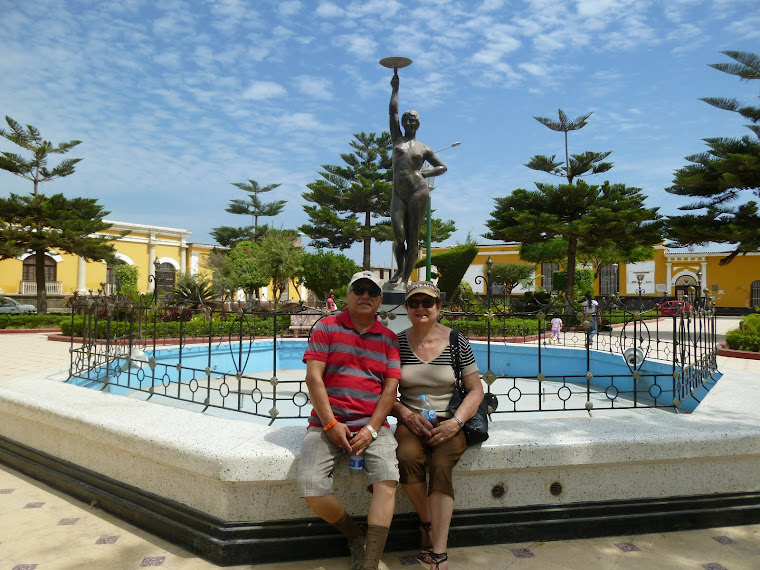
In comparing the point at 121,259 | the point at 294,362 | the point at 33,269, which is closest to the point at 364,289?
the point at 294,362

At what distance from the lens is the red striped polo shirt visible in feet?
7.34

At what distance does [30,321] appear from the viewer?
15141mm

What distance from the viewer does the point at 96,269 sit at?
91.9ft

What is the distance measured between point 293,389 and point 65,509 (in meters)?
3.43

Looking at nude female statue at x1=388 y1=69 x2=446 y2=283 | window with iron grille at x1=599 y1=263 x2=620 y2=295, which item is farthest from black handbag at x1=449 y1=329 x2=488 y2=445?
window with iron grille at x1=599 y1=263 x2=620 y2=295

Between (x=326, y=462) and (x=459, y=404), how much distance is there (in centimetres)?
64

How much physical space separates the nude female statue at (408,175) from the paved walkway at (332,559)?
424 centimetres

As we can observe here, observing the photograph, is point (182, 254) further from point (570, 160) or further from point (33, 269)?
point (570, 160)

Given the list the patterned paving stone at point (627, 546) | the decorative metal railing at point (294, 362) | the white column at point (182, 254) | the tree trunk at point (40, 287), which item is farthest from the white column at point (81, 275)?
the patterned paving stone at point (627, 546)

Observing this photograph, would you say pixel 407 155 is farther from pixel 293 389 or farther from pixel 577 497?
pixel 577 497

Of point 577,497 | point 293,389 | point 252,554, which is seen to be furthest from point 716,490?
point 293,389

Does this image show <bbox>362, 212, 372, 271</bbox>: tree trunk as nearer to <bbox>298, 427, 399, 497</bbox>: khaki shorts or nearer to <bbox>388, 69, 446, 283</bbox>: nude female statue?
<bbox>388, 69, 446, 283</bbox>: nude female statue

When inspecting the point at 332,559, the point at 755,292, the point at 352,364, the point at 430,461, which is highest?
the point at 755,292

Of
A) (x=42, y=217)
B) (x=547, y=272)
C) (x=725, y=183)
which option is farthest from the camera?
(x=547, y=272)
